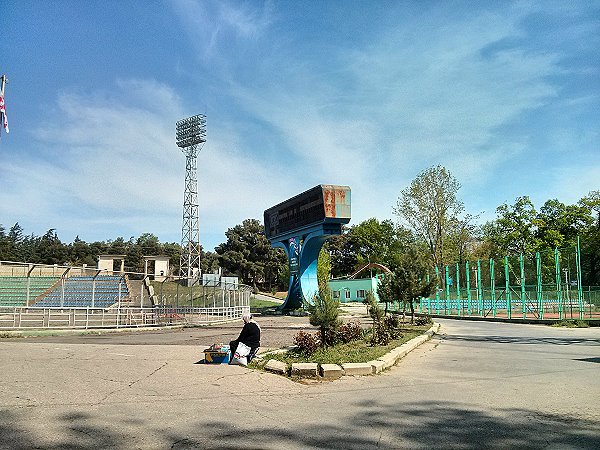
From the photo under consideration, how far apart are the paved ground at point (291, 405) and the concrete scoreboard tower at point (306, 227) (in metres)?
24.4

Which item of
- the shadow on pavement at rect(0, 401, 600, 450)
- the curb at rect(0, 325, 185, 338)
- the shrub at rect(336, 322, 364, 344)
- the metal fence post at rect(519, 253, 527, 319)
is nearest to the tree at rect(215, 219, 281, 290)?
the metal fence post at rect(519, 253, 527, 319)

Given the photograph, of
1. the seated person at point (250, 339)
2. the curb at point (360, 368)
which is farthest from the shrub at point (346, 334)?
the seated person at point (250, 339)

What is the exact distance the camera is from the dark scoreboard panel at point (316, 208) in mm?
36375

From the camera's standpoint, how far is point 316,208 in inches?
1478

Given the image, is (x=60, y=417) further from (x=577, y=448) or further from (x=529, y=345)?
(x=529, y=345)

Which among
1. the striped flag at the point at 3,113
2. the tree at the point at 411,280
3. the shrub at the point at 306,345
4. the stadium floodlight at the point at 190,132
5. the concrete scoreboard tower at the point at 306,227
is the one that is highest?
the stadium floodlight at the point at 190,132

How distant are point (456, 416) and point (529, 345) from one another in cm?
1131

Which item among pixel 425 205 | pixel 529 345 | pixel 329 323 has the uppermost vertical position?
pixel 425 205

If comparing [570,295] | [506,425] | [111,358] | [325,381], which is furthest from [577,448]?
[570,295]

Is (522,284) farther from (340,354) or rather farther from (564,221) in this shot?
(564,221)

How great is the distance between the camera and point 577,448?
5.36 m

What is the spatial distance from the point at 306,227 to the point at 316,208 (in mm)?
2655

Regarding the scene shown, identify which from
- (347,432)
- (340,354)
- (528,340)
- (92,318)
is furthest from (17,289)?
(347,432)

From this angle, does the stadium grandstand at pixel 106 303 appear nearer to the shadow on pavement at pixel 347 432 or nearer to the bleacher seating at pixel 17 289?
the bleacher seating at pixel 17 289
